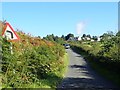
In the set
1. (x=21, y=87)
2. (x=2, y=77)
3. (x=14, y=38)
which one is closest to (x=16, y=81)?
(x=21, y=87)

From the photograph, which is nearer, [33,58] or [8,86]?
[8,86]

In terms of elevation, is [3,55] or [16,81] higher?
[3,55]

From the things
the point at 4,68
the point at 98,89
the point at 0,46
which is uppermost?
the point at 0,46

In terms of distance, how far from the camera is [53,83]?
1533cm

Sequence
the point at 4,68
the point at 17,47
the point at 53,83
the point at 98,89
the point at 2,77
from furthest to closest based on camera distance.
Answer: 1. the point at 53,83
2. the point at 98,89
3. the point at 17,47
4. the point at 4,68
5. the point at 2,77

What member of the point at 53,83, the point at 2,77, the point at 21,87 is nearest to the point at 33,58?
the point at 53,83

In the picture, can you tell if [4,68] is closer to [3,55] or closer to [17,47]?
[3,55]

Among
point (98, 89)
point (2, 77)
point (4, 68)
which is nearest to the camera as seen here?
point (2, 77)

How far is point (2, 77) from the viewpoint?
424 inches

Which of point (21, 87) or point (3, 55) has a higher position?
point (3, 55)

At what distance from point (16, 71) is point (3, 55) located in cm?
85

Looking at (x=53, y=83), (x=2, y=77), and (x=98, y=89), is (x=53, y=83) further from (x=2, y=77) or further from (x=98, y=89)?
(x=2, y=77)

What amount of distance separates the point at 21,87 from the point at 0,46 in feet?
5.69

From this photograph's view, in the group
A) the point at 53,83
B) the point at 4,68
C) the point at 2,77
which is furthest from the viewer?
the point at 53,83
